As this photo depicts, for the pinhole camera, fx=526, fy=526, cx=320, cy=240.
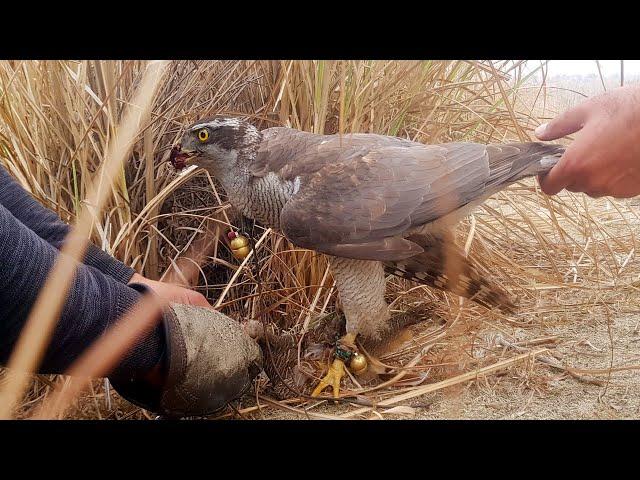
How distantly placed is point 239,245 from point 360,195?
1.13ft

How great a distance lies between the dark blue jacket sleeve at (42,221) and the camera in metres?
1.27

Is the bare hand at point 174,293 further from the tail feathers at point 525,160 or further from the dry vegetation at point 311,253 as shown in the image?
the tail feathers at point 525,160

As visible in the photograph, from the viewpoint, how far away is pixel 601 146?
1.17 meters

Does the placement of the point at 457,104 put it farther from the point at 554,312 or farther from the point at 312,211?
the point at 554,312

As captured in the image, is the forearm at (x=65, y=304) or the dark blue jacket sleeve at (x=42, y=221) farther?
the dark blue jacket sleeve at (x=42, y=221)

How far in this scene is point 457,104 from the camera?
53.0 inches

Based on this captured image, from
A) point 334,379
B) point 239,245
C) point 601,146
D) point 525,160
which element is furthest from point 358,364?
point 601,146

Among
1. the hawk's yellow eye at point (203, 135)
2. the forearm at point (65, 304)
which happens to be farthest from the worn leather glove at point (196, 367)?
the hawk's yellow eye at point (203, 135)

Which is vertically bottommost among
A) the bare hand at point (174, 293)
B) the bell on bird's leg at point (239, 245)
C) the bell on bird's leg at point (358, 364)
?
the bell on bird's leg at point (358, 364)

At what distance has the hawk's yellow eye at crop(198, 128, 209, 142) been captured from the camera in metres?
1.27

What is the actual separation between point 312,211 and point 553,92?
610mm

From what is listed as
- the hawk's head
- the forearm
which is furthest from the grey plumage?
the forearm

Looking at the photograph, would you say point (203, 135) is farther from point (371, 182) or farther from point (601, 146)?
point (601, 146)

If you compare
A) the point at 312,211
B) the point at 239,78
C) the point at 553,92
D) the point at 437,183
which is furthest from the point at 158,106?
the point at 553,92
